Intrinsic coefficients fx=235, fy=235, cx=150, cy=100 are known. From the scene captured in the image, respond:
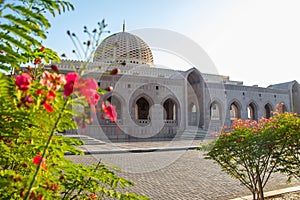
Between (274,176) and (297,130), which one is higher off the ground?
(297,130)

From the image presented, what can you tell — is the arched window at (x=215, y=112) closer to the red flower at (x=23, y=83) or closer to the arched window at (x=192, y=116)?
the arched window at (x=192, y=116)

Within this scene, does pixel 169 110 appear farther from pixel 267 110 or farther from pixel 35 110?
pixel 35 110

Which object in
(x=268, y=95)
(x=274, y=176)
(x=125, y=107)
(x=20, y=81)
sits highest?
(x=268, y=95)

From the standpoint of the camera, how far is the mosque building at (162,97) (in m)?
19.6

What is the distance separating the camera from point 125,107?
65.2 ft

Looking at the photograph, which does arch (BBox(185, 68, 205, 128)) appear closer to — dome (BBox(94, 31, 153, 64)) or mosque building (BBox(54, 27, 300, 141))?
mosque building (BBox(54, 27, 300, 141))

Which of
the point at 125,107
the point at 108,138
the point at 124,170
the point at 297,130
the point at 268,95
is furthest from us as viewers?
the point at 268,95

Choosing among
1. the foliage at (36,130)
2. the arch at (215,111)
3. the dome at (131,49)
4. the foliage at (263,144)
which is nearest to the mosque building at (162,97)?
the dome at (131,49)

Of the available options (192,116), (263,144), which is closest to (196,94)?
(192,116)

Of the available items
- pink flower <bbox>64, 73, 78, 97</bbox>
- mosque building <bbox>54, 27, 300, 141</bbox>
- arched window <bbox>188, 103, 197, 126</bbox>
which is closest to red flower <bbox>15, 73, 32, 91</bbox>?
pink flower <bbox>64, 73, 78, 97</bbox>

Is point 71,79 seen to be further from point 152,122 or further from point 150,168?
point 152,122

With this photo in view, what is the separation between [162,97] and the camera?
2183cm

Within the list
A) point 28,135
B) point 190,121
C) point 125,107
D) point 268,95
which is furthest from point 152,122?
point 28,135

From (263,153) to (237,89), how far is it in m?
23.8
